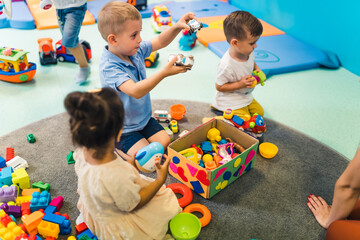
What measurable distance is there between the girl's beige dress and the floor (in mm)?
942

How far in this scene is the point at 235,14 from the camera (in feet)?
5.05

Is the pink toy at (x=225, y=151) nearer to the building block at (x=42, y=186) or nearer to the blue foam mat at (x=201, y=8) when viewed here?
the building block at (x=42, y=186)

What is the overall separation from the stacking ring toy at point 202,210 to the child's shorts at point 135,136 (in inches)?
14.7

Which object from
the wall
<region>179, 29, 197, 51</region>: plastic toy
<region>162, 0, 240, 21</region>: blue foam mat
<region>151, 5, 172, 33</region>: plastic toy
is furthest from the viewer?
<region>162, 0, 240, 21</region>: blue foam mat

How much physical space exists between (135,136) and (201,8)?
227 cm

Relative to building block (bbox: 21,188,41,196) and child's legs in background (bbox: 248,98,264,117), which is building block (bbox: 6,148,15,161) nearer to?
building block (bbox: 21,188,41,196)

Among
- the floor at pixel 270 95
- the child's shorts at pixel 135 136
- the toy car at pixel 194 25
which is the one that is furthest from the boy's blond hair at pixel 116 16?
the floor at pixel 270 95

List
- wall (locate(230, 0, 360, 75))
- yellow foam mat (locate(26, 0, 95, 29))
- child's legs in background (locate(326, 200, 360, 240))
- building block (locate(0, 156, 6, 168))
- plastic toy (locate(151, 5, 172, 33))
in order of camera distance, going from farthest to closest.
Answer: yellow foam mat (locate(26, 0, 95, 29)), plastic toy (locate(151, 5, 172, 33)), wall (locate(230, 0, 360, 75)), building block (locate(0, 156, 6, 168)), child's legs in background (locate(326, 200, 360, 240))

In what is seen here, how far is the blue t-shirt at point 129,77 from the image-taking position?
130cm

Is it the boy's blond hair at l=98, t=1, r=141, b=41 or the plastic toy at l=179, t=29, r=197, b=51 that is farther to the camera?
the plastic toy at l=179, t=29, r=197, b=51

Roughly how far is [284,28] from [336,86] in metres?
0.90

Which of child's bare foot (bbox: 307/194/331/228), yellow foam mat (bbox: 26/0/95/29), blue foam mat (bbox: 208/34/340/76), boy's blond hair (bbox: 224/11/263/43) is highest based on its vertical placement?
boy's blond hair (bbox: 224/11/263/43)

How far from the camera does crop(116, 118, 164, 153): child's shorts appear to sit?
1.43 meters

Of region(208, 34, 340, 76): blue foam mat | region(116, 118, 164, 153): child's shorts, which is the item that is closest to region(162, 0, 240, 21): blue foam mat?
region(208, 34, 340, 76): blue foam mat
